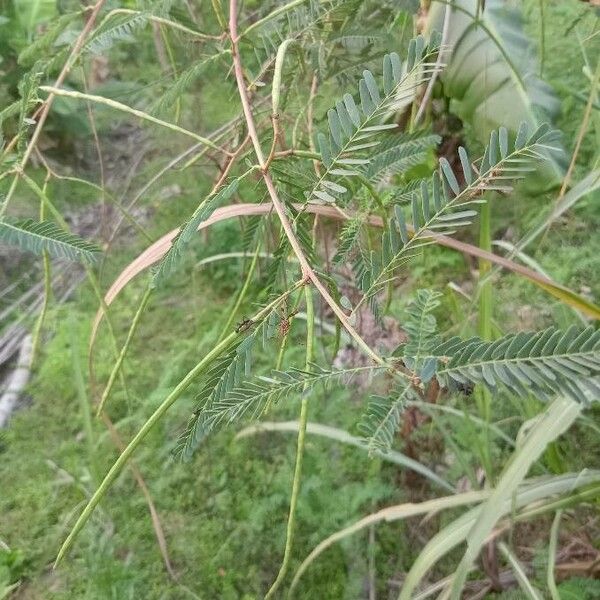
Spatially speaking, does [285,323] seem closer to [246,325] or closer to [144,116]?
[246,325]

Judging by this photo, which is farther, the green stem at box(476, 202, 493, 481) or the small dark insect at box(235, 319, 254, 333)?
the green stem at box(476, 202, 493, 481)

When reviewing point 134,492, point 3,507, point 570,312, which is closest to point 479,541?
point 570,312

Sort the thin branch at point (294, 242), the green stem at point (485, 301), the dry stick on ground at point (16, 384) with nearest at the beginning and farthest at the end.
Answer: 1. the thin branch at point (294, 242)
2. the green stem at point (485, 301)
3. the dry stick on ground at point (16, 384)

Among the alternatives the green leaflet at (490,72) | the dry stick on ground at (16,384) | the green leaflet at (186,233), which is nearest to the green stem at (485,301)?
the green leaflet at (490,72)

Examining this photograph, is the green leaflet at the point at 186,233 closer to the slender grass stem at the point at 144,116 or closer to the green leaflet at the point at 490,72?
the slender grass stem at the point at 144,116

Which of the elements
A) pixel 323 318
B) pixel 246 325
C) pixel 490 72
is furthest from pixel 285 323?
pixel 323 318

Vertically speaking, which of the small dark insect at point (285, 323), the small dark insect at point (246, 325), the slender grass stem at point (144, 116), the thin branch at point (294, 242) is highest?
the slender grass stem at point (144, 116)

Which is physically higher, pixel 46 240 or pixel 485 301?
pixel 46 240

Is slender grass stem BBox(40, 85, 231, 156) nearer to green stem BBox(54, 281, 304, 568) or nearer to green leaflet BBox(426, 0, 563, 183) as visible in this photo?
green stem BBox(54, 281, 304, 568)

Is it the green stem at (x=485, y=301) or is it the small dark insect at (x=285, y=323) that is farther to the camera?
the green stem at (x=485, y=301)

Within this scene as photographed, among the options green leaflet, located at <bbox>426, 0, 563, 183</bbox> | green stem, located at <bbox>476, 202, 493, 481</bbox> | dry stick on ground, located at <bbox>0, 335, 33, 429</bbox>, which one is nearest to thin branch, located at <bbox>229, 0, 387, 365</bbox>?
green stem, located at <bbox>476, 202, 493, 481</bbox>

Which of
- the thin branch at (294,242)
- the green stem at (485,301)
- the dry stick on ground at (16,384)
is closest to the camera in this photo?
the thin branch at (294,242)

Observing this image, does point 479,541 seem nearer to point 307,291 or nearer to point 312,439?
point 307,291

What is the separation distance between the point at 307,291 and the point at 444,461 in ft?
2.51
